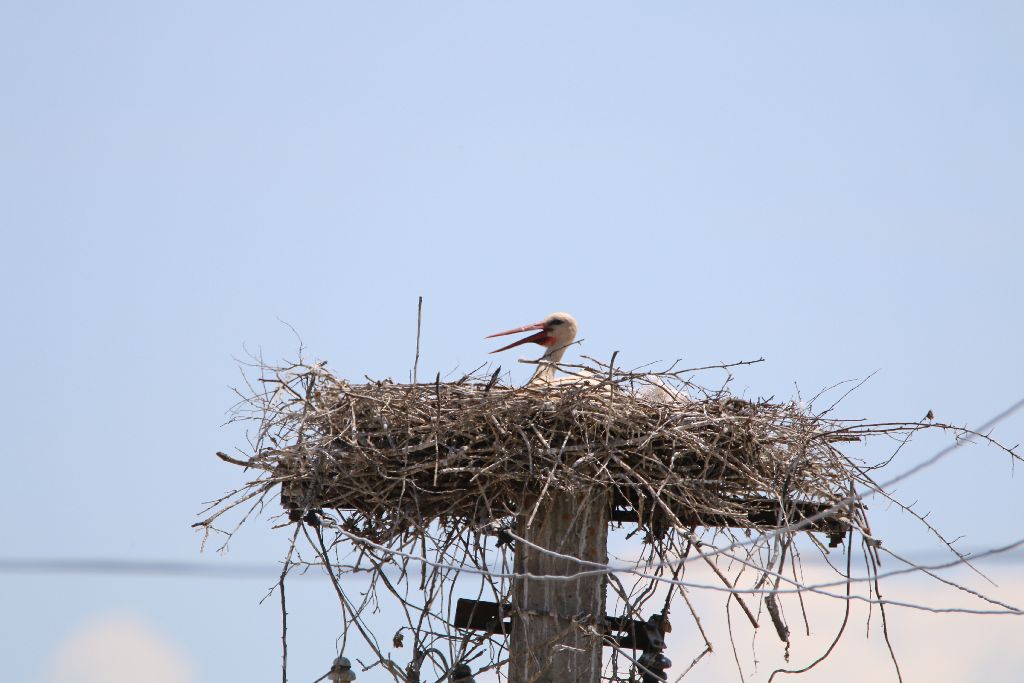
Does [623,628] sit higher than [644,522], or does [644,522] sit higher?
[644,522]

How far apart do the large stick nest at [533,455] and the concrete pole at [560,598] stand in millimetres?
89

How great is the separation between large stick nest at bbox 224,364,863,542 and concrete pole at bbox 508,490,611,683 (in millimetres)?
89

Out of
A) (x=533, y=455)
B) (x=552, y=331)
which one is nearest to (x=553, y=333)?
(x=552, y=331)

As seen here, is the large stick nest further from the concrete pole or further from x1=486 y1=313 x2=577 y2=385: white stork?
x1=486 y1=313 x2=577 y2=385: white stork

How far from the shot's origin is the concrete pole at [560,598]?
5242 millimetres

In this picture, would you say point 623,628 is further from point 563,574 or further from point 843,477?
point 843,477

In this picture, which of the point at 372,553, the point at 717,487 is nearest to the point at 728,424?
the point at 717,487

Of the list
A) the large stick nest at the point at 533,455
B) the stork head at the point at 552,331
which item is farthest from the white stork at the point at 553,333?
the large stick nest at the point at 533,455

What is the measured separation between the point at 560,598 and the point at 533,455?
533 millimetres

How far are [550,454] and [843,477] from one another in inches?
44.3

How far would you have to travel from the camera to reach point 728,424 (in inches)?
210

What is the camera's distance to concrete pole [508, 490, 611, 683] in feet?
17.2

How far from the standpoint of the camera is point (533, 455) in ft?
16.9

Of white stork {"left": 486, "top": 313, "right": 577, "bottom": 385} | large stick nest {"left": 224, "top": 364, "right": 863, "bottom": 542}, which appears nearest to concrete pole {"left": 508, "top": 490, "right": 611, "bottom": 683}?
large stick nest {"left": 224, "top": 364, "right": 863, "bottom": 542}
